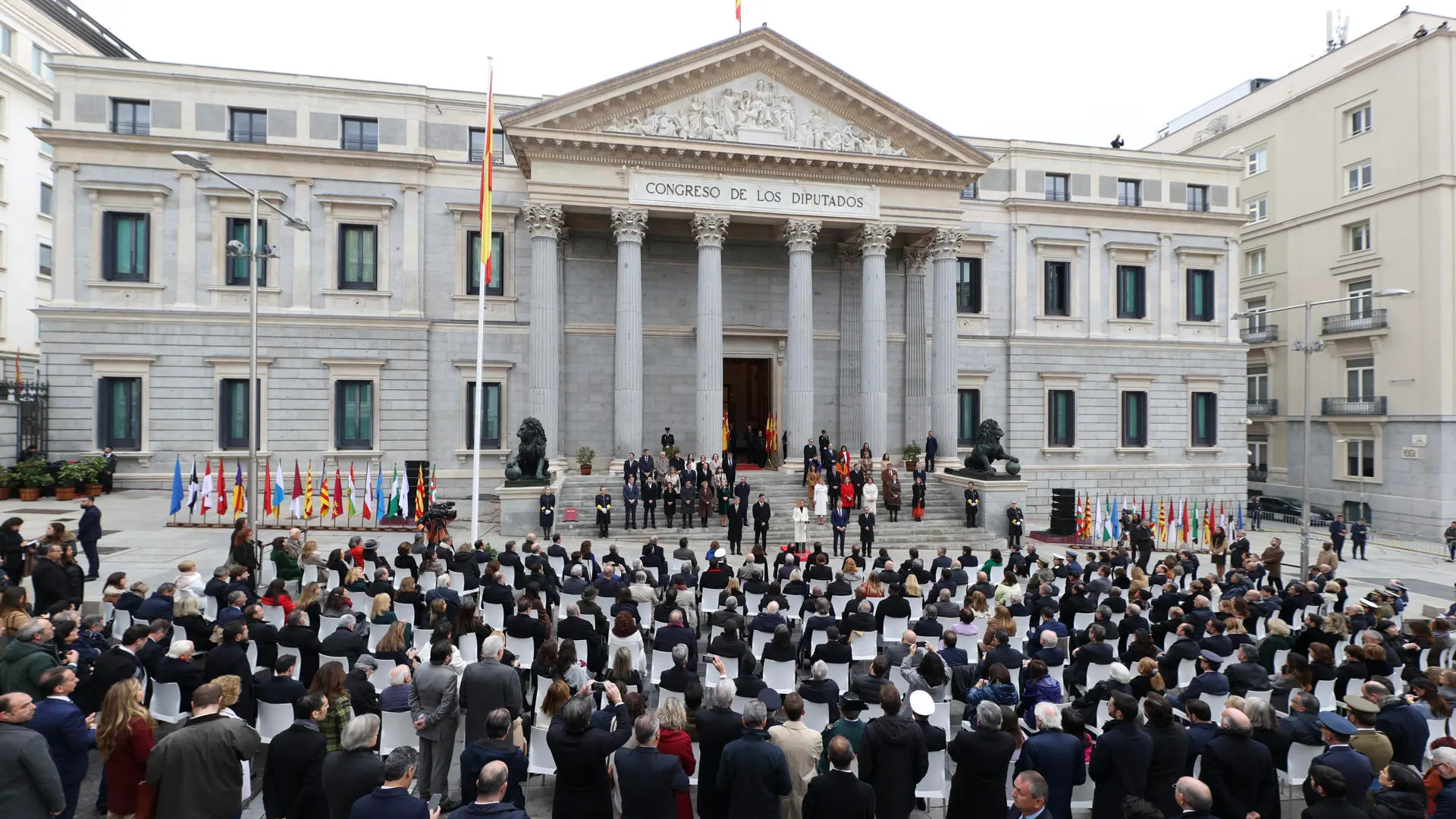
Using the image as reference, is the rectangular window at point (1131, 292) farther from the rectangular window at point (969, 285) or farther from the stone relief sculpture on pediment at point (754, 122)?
the stone relief sculpture on pediment at point (754, 122)

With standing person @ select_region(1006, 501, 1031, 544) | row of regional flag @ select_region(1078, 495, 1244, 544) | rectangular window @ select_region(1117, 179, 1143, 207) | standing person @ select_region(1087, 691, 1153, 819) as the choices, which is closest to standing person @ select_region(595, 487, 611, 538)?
standing person @ select_region(1006, 501, 1031, 544)

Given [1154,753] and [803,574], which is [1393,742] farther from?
[803,574]

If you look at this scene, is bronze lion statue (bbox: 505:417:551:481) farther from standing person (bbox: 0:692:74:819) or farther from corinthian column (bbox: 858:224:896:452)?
standing person (bbox: 0:692:74:819)

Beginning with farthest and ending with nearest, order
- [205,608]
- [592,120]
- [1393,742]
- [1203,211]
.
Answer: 1. [1203,211]
2. [592,120]
3. [205,608]
4. [1393,742]

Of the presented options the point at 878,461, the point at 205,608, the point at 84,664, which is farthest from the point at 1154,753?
the point at 878,461

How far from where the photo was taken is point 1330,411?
4144cm

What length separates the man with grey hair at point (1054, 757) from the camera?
6469 millimetres

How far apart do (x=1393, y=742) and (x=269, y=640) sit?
12003 millimetres

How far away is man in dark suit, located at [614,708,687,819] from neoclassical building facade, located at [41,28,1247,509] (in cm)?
2242

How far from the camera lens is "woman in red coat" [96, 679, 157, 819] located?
242 inches

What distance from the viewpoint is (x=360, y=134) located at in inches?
1219

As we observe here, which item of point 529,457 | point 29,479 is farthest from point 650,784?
point 29,479

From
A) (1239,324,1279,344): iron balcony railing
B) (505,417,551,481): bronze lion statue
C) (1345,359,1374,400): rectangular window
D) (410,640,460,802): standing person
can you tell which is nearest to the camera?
(410,640,460,802): standing person

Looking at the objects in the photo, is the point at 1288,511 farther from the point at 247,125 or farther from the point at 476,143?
the point at 247,125
